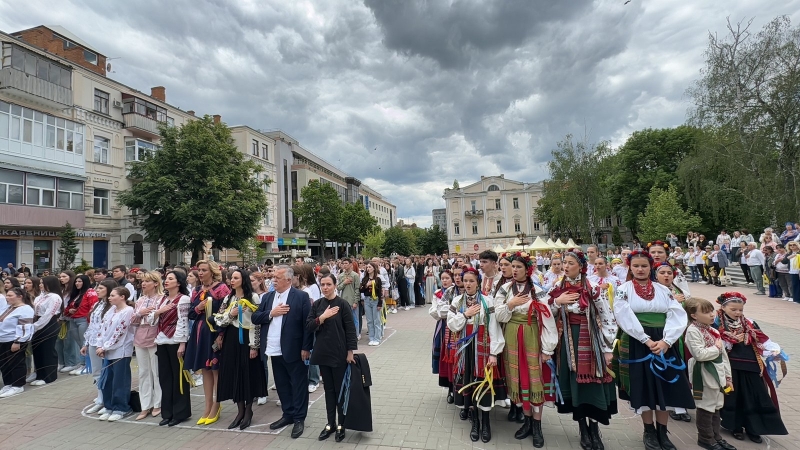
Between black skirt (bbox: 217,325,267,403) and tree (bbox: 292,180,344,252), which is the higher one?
tree (bbox: 292,180,344,252)

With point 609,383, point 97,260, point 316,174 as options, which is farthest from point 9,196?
point 316,174

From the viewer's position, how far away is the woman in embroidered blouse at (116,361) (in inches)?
208

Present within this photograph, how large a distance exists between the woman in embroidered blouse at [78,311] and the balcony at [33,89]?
1949cm

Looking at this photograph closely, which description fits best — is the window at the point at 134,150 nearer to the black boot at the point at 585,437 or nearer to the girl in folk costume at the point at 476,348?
the girl in folk costume at the point at 476,348

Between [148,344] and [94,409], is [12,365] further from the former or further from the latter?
[148,344]

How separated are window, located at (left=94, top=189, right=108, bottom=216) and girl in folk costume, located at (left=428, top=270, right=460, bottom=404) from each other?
28398 mm

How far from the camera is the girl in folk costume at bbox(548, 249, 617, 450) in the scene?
12.4ft

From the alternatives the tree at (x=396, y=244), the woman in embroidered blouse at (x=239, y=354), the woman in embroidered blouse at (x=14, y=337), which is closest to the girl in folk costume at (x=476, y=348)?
the woman in embroidered blouse at (x=239, y=354)

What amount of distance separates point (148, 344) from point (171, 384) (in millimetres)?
602

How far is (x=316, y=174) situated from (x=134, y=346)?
55.1m

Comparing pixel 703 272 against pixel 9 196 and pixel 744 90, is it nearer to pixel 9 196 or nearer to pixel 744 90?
pixel 744 90

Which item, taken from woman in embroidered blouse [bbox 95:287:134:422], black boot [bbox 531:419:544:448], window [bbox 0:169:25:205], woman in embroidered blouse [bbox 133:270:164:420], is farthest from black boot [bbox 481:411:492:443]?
window [bbox 0:169:25:205]

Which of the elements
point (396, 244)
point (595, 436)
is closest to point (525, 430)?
point (595, 436)

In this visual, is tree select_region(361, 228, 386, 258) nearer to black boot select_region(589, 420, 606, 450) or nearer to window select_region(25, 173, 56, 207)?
window select_region(25, 173, 56, 207)
